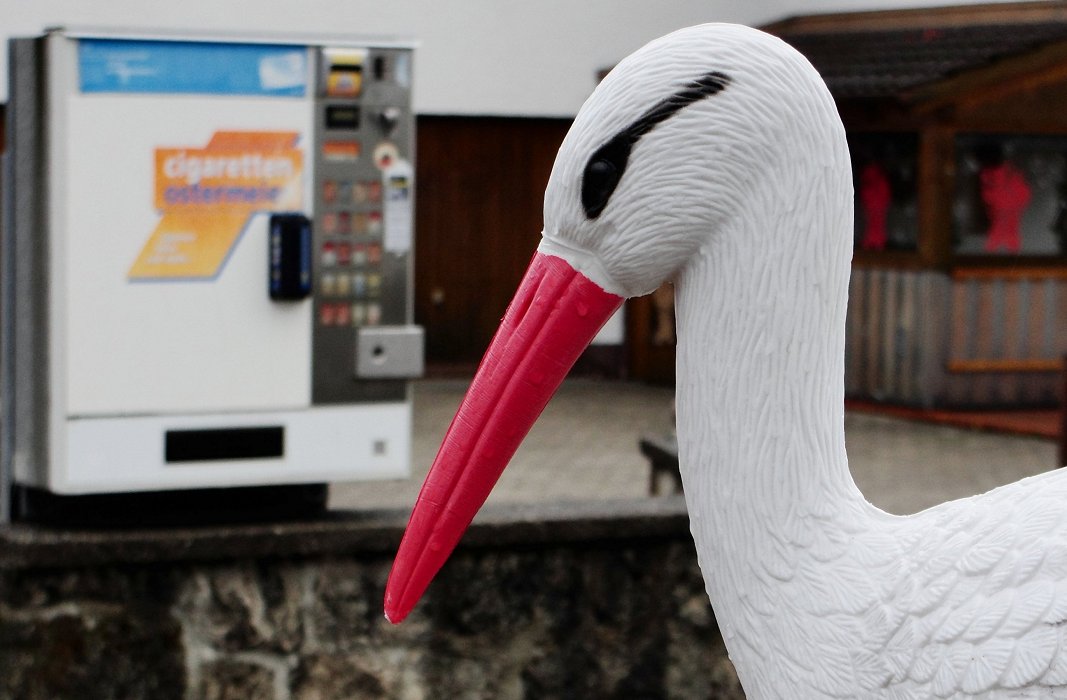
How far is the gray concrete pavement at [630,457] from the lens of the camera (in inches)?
282

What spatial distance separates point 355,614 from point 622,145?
8.12ft

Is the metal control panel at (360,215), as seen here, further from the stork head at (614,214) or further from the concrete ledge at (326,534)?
the stork head at (614,214)

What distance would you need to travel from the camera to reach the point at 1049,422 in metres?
9.16

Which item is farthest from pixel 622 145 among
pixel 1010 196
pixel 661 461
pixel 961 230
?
pixel 1010 196

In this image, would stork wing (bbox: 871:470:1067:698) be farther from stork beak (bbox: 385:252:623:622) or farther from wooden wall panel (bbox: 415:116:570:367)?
wooden wall panel (bbox: 415:116:570:367)

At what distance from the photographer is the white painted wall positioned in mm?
9539

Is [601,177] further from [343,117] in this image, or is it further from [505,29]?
[505,29]

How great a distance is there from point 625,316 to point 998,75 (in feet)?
11.5

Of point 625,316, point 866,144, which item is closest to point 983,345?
point 866,144

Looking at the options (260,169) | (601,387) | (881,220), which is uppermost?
(260,169)

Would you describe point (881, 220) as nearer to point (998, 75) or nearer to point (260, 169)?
point (998, 75)

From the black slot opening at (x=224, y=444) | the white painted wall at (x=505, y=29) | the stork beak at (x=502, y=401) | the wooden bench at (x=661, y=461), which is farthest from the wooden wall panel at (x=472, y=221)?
the stork beak at (x=502, y=401)

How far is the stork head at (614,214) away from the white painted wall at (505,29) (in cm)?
835

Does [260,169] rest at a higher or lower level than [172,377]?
higher
